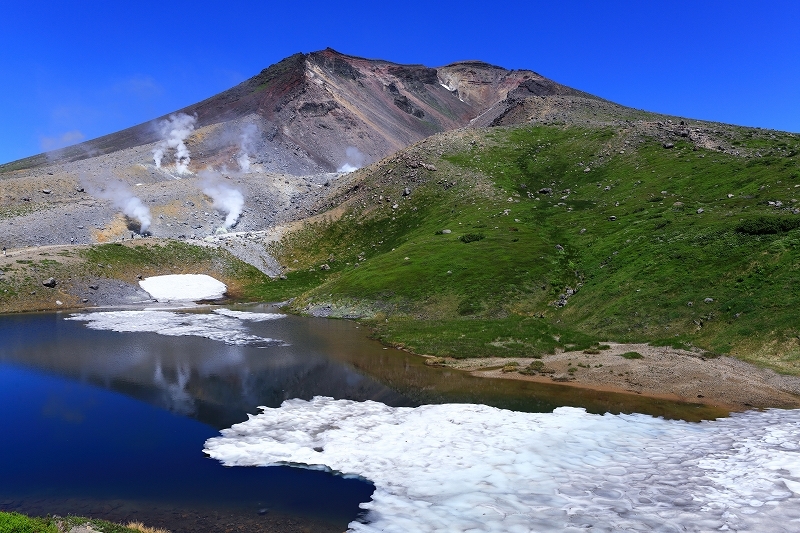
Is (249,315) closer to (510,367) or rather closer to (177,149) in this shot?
(510,367)

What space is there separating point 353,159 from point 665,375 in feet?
563

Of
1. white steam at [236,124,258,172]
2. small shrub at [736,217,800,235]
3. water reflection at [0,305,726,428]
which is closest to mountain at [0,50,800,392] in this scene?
small shrub at [736,217,800,235]

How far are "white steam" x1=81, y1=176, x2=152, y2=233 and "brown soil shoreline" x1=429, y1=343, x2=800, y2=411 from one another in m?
91.0

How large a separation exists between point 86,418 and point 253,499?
1374 centimetres

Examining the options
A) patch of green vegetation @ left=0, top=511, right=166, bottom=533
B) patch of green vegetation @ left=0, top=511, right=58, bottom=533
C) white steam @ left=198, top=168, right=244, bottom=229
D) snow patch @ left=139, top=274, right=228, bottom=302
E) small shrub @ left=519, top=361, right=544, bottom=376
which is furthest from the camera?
white steam @ left=198, top=168, right=244, bottom=229

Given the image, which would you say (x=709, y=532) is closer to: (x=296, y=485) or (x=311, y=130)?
(x=296, y=485)

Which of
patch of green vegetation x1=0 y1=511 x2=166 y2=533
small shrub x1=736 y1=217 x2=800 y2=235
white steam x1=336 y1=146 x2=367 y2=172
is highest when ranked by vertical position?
white steam x1=336 y1=146 x2=367 y2=172

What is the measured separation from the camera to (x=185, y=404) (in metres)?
28.5

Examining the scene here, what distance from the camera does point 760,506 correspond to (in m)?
16.2

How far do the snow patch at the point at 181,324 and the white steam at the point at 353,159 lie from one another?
128m

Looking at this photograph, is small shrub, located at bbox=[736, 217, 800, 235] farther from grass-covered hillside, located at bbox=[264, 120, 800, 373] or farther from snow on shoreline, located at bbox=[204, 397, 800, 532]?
snow on shoreline, located at bbox=[204, 397, 800, 532]

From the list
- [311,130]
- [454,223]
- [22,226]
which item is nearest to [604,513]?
[454,223]

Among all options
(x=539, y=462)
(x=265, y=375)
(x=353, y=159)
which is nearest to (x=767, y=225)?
(x=539, y=462)

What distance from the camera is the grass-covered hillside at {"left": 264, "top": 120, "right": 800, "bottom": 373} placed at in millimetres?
40438
